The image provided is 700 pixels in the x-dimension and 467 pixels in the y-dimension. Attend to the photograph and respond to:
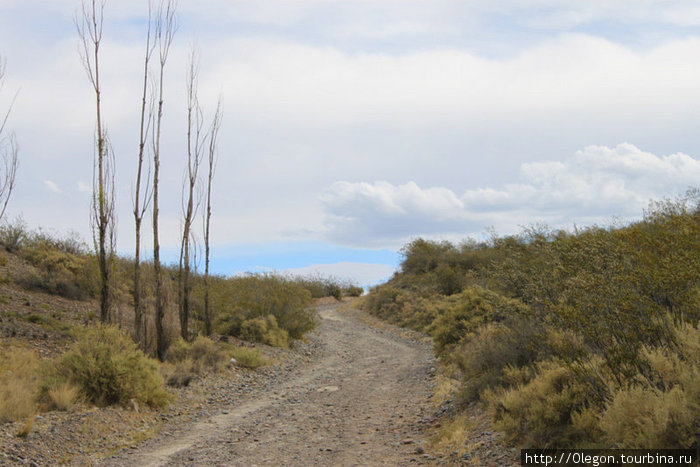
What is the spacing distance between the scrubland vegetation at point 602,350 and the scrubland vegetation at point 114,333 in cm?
668

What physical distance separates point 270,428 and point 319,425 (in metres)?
0.87

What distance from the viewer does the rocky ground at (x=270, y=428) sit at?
25.3 feet

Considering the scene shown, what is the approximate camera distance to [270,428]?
9.84 meters

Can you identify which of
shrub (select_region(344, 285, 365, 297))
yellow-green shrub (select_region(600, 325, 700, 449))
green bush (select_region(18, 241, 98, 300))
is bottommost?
shrub (select_region(344, 285, 365, 297))

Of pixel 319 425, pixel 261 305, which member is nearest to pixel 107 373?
pixel 319 425

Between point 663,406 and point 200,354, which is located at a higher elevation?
point 663,406

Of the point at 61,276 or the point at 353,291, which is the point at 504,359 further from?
the point at 353,291

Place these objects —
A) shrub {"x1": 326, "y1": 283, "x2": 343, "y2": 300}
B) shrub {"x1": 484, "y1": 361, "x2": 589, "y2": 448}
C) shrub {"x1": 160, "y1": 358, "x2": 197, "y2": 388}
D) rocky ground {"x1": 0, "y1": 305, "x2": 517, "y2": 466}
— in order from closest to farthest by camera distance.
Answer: shrub {"x1": 484, "y1": 361, "x2": 589, "y2": 448}, rocky ground {"x1": 0, "y1": 305, "x2": 517, "y2": 466}, shrub {"x1": 160, "y1": 358, "x2": 197, "y2": 388}, shrub {"x1": 326, "y1": 283, "x2": 343, "y2": 300}

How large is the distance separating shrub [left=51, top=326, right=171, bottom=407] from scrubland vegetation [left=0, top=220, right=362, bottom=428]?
0.02 m

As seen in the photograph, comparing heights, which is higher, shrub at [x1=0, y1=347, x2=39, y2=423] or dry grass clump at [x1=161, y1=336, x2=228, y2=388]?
shrub at [x1=0, y1=347, x2=39, y2=423]

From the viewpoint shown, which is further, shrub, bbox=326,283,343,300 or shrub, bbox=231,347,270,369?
shrub, bbox=326,283,343,300

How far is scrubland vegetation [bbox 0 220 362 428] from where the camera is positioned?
405 inches

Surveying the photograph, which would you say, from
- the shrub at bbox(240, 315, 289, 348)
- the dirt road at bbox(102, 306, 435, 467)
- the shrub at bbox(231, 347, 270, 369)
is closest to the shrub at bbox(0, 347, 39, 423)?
the dirt road at bbox(102, 306, 435, 467)

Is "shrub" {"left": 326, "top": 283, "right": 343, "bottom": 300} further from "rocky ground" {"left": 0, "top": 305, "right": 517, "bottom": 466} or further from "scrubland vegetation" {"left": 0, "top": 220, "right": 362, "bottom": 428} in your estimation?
"rocky ground" {"left": 0, "top": 305, "right": 517, "bottom": 466}
